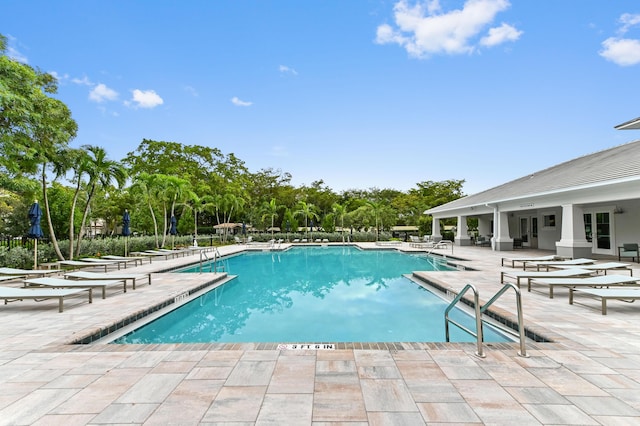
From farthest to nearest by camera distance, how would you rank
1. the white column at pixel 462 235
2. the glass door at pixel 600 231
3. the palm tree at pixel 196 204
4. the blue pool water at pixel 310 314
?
the palm tree at pixel 196 204
the white column at pixel 462 235
the glass door at pixel 600 231
the blue pool water at pixel 310 314

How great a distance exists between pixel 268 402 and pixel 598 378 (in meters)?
3.14

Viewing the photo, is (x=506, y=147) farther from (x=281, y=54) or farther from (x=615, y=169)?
(x=281, y=54)

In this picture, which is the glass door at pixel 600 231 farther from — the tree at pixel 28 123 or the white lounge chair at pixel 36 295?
the tree at pixel 28 123

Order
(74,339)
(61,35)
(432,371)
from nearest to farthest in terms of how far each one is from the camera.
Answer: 1. (432,371)
2. (74,339)
3. (61,35)

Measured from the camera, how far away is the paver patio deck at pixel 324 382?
2.59m

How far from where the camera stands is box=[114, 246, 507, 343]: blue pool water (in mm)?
5875

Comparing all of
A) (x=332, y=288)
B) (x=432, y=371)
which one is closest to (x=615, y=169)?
(x=332, y=288)

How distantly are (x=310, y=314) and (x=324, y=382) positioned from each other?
14.3 feet

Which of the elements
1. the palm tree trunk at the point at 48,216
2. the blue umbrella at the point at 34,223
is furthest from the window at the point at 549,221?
the palm tree trunk at the point at 48,216

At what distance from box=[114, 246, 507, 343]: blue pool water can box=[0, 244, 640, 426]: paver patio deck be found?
4.87ft

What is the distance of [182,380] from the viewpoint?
10.7ft

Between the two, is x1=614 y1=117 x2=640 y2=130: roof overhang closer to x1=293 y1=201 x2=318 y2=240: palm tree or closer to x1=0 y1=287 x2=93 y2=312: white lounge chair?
x1=0 y1=287 x2=93 y2=312: white lounge chair

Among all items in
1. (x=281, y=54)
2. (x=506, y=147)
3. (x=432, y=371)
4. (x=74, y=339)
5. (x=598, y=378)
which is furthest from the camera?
(x=506, y=147)

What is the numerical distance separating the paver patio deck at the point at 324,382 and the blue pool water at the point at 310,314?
1.48 meters
